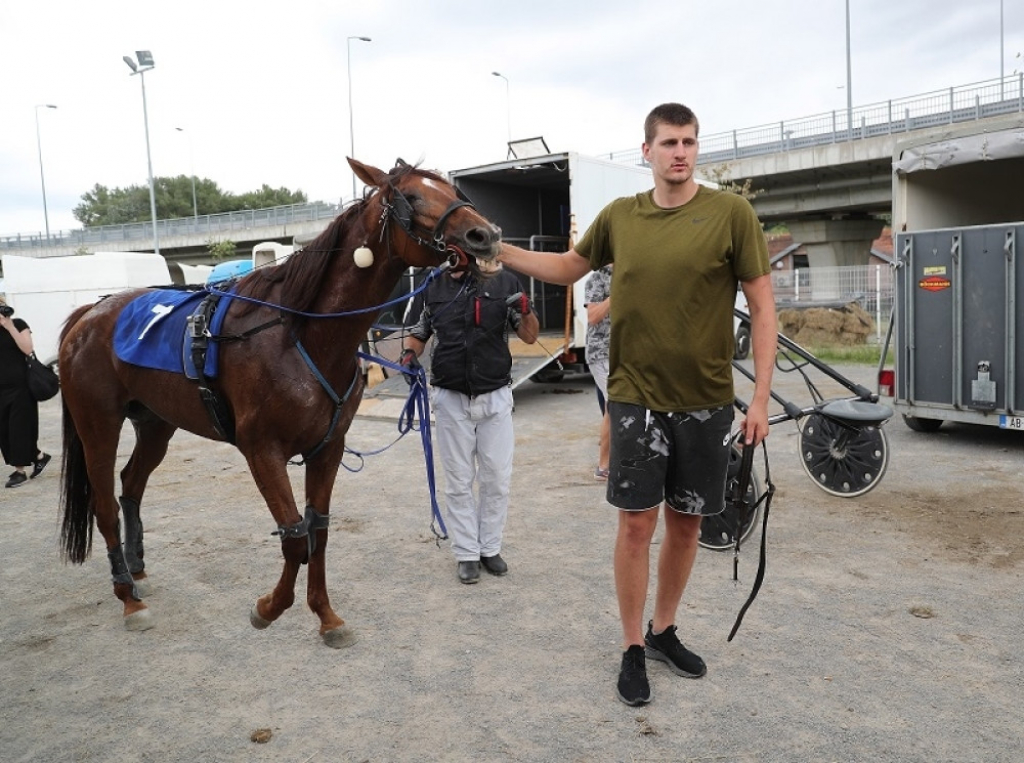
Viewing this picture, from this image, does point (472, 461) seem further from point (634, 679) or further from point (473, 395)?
point (634, 679)

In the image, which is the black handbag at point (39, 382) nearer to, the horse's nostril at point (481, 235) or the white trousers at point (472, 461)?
the white trousers at point (472, 461)

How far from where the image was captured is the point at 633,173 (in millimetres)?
11305

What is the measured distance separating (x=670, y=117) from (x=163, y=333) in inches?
97.1

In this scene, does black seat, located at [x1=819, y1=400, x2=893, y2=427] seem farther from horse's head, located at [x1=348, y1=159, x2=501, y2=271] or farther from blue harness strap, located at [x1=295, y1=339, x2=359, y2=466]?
blue harness strap, located at [x1=295, y1=339, x2=359, y2=466]

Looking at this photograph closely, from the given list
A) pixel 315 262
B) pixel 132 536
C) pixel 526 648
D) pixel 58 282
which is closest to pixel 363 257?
pixel 315 262

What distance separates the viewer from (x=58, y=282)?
17.3 metres

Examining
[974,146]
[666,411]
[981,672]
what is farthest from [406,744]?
[974,146]

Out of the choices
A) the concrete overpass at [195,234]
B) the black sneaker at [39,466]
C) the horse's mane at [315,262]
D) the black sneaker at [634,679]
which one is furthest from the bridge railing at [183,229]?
the black sneaker at [634,679]

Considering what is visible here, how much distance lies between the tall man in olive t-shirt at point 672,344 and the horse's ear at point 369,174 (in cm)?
60

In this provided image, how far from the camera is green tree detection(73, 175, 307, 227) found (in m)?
75.9

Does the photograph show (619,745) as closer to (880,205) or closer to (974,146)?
(974,146)

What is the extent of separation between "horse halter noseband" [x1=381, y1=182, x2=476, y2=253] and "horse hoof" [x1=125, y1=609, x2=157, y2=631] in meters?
2.23

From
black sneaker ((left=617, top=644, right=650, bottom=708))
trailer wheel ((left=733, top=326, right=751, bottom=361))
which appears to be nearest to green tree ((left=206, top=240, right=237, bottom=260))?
trailer wheel ((left=733, top=326, right=751, bottom=361))

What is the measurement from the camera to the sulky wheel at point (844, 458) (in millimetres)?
5285
